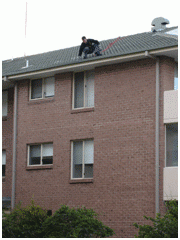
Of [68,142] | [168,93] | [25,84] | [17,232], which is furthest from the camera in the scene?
[25,84]

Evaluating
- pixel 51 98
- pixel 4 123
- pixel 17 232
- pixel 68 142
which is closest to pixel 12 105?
pixel 4 123

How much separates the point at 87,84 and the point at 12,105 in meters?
5.09

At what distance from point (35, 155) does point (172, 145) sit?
23.5 feet

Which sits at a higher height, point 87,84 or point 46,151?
point 87,84

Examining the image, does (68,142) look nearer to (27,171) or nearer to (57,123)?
(57,123)

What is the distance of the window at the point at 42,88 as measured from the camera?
24484 millimetres

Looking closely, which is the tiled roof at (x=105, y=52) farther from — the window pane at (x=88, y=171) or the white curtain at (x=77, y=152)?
the window pane at (x=88, y=171)

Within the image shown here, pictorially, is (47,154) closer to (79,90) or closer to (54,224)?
(79,90)

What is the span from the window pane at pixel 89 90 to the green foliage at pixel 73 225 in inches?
286

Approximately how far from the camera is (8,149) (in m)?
25.9

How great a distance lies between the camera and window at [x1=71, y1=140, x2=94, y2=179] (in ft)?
73.2

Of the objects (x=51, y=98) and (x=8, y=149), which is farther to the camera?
(x=8, y=149)

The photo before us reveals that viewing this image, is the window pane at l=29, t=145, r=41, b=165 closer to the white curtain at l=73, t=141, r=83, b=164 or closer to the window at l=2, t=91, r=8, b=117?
the white curtain at l=73, t=141, r=83, b=164

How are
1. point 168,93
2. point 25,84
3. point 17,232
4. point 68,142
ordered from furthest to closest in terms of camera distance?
point 25,84 < point 68,142 < point 168,93 < point 17,232
